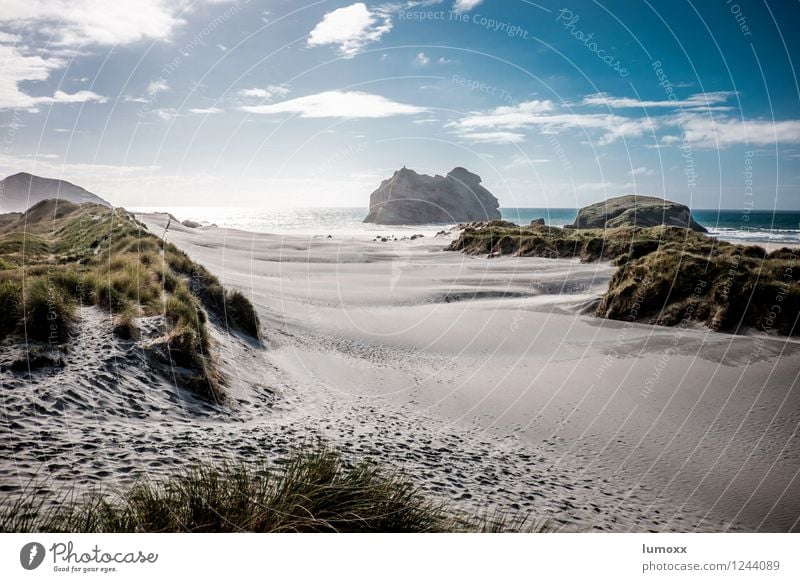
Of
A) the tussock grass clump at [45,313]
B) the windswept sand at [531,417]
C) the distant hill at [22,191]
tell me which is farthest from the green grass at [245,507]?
the distant hill at [22,191]

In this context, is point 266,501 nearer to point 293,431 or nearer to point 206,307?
point 293,431

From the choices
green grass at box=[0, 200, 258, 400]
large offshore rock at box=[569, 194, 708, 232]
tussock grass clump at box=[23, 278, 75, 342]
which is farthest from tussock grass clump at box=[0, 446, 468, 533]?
large offshore rock at box=[569, 194, 708, 232]

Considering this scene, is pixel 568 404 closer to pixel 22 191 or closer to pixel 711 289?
pixel 711 289

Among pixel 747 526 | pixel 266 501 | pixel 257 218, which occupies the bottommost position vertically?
pixel 747 526

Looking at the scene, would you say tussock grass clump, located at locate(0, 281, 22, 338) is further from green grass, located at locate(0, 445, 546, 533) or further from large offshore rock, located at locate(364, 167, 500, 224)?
large offshore rock, located at locate(364, 167, 500, 224)

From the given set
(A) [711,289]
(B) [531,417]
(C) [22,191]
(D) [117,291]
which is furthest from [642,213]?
(C) [22,191]

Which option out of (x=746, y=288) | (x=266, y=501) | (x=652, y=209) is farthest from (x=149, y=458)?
(x=652, y=209)
